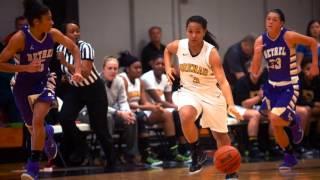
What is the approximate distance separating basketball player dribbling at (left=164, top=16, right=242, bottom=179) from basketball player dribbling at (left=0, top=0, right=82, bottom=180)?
1.23m

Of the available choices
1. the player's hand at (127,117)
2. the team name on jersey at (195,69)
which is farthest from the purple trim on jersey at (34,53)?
the player's hand at (127,117)

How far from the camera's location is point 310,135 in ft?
40.5

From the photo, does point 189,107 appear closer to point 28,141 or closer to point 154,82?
point 28,141

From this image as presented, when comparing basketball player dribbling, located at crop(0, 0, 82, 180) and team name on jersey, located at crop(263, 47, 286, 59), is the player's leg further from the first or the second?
team name on jersey, located at crop(263, 47, 286, 59)

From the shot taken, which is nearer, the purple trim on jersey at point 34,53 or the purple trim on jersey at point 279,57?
the purple trim on jersey at point 34,53

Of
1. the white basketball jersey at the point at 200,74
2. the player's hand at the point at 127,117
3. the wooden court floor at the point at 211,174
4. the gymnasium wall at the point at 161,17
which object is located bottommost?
the wooden court floor at the point at 211,174

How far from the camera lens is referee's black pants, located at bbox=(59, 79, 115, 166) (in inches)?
377

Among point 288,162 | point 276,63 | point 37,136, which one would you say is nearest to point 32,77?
point 37,136

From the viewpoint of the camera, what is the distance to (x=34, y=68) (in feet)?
23.7

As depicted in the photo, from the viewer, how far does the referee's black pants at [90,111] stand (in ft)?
31.4

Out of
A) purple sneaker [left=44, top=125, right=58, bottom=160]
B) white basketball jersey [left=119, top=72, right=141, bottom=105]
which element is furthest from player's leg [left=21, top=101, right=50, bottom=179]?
white basketball jersey [left=119, top=72, right=141, bottom=105]

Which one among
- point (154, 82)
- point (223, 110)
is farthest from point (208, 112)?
point (154, 82)

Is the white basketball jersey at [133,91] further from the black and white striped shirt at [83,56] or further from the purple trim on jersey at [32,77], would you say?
the purple trim on jersey at [32,77]

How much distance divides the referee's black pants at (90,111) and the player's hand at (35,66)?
220cm
